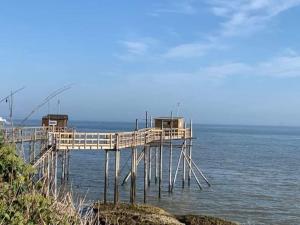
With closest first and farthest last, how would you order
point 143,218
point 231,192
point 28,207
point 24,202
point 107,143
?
1. point 28,207
2. point 24,202
3. point 143,218
4. point 107,143
5. point 231,192

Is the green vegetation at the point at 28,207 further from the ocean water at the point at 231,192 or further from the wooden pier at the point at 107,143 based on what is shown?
the ocean water at the point at 231,192

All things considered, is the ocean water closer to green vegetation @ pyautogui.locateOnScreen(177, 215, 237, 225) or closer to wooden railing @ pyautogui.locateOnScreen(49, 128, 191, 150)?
wooden railing @ pyautogui.locateOnScreen(49, 128, 191, 150)

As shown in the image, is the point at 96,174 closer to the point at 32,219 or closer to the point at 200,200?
the point at 200,200

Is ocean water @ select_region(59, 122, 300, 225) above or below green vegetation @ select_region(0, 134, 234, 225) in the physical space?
below

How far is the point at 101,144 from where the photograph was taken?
2780 cm

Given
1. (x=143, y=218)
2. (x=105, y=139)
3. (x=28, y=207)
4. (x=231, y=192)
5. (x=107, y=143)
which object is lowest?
(x=231, y=192)

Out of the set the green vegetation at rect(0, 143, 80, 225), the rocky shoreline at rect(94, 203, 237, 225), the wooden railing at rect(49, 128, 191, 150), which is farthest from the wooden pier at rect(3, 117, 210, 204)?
the green vegetation at rect(0, 143, 80, 225)

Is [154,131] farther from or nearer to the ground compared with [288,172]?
farther from the ground

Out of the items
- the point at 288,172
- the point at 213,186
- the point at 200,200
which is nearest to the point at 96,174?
the point at 213,186

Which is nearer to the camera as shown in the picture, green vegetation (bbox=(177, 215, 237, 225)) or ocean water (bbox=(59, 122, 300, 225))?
green vegetation (bbox=(177, 215, 237, 225))

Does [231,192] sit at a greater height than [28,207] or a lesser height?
lesser

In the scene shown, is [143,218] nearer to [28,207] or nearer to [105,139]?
[105,139]

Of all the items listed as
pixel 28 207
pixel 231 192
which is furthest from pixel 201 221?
pixel 231 192

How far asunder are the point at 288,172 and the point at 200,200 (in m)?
21.7
